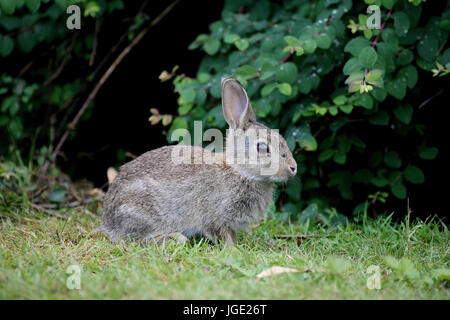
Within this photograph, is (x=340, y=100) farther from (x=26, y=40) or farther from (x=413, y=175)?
(x=26, y=40)

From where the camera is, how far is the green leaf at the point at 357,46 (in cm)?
446

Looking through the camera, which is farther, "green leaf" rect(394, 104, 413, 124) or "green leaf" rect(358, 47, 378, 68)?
"green leaf" rect(394, 104, 413, 124)

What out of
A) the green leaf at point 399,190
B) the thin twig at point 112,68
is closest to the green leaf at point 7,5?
the thin twig at point 112,68

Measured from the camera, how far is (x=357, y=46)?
4.48 m

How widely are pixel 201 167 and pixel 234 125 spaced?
1.47 ft

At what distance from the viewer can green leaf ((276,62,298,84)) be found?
4.68 m

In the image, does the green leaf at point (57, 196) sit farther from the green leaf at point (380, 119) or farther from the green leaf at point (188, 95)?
the green leaf at point (380, 119)

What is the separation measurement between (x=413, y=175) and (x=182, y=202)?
7.76 feet

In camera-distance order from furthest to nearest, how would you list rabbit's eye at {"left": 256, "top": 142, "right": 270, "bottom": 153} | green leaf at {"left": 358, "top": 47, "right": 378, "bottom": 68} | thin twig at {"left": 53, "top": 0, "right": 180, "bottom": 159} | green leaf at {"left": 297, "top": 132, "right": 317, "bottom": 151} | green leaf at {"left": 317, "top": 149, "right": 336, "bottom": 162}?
thin twig at {"left": 53, "top": 0, "right": 180, "bottom": 159} < green leaf at {"left": 317, "top": 149, "right": 336, "bottom": 162} < green leaf at {"left": 297, "top": 132, "right": 317, "bottom": 151} < green leaf at {"left": 358, "top": 47, "right": 378, "bottom": 68} < rabbit's eye at {"left": 256, "top": 142, "right": 270, "bottom": 153}

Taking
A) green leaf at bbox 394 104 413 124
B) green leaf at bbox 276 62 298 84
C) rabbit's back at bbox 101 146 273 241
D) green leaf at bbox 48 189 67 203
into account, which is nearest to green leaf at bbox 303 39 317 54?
green leaf at bbox 276 62 298 84

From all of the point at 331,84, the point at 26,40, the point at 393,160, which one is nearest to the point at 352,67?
the point at 331,84

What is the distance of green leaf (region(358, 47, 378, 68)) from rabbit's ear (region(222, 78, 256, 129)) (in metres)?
1.01

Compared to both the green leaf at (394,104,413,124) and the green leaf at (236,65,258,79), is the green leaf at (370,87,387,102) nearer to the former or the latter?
the green leaf at (394,104,413,124)
